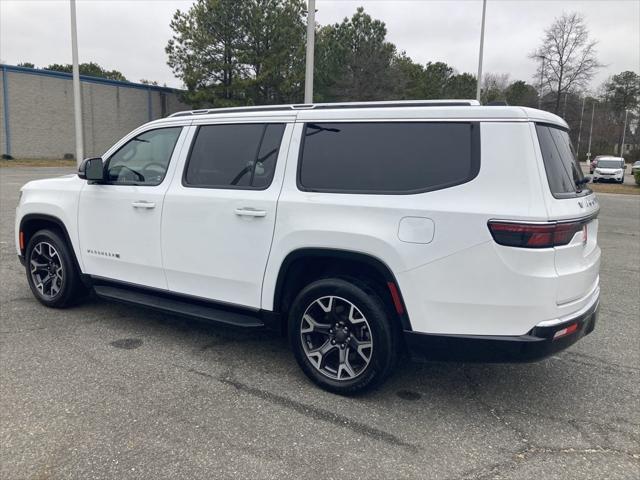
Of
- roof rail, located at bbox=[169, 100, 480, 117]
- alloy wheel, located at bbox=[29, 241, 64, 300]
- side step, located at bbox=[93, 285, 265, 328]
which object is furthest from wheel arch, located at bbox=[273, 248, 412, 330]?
alloy wheel, located at bbox=[29, 241, 64, 300]

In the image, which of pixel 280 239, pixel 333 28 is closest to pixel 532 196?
pixel 280 239

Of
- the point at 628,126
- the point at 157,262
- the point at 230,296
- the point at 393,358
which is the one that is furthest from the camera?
the point at 628,126

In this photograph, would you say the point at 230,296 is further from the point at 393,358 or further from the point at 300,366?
the point at 393,358

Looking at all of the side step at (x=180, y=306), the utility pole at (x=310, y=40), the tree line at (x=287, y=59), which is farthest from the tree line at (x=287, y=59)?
the side step at (x=180, y=306)

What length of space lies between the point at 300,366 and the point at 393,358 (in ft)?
2.40

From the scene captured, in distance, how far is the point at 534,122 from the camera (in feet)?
10.0

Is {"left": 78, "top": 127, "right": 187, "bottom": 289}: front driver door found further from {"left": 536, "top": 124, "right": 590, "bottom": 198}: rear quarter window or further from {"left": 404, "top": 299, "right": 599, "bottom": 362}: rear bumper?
{"left": 536, "top": 124, "right": 590, "bottom": 198}: rear quarter window

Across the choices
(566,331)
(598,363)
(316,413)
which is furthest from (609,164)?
(316,413)

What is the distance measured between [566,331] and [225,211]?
244cm

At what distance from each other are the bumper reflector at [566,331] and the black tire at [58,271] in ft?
14.0

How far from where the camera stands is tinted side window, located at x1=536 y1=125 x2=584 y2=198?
3.05 m

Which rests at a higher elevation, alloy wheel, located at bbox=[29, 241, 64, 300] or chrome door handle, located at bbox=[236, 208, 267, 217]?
chrome door handle, located at bbox=[236, 208, 267, 217]

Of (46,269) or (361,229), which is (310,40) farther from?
(361,229)

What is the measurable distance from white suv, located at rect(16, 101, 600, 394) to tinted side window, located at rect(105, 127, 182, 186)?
0.02 meters
